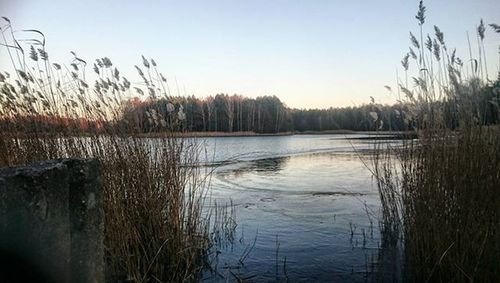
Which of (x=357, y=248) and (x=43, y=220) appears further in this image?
(x=357, y=248)

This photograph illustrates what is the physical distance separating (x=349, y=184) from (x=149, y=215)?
779 centimetres

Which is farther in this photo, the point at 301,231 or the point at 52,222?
the point at 301,231

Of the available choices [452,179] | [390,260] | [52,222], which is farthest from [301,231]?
[52,222]

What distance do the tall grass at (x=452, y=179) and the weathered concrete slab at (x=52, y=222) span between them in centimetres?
318

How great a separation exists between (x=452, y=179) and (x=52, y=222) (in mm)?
3673

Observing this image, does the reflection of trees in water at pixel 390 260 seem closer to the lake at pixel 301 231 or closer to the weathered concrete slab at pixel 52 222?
the lake at pixel 301 231

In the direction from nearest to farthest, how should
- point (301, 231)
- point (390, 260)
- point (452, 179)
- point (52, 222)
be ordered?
point (52, 222) < point (452, 179) < point (390, 260) < point (301, 231)

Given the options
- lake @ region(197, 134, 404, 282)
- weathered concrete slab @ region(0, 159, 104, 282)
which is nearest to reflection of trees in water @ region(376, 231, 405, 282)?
lake @ region(197, 134, 404, 282)

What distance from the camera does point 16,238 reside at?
6.53ft

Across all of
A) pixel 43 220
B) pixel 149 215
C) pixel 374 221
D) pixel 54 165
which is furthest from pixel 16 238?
pixel 374 221

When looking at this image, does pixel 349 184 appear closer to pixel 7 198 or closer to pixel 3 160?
pixel 3 160

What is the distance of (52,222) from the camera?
7.10 ft

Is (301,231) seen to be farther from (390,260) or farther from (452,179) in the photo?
(452,179)

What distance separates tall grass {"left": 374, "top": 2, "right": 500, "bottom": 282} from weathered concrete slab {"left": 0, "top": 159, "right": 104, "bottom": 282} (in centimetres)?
318
